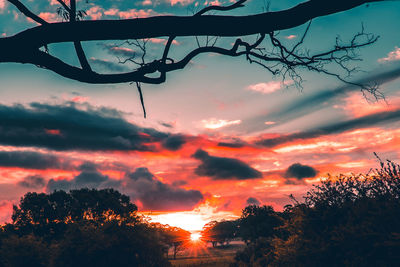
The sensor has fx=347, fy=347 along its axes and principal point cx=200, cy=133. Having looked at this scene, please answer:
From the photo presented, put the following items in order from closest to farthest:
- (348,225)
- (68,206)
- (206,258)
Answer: (348,225), (68,206), (206,258)

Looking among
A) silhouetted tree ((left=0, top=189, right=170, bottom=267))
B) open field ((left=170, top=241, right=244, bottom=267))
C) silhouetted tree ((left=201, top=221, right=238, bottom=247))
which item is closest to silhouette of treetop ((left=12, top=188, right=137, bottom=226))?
open field ((left=170, top=241, right=244, bottom=267))

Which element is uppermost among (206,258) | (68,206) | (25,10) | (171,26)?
(68,206)

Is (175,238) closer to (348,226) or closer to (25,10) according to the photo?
(348,226)

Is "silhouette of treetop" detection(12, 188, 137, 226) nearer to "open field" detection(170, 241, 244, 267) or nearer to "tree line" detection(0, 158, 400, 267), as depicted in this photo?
"tree line" detection(0, 158, 400, 267)

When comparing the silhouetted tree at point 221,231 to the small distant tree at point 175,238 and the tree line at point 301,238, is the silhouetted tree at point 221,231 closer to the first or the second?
the small distant tree at point 175,238

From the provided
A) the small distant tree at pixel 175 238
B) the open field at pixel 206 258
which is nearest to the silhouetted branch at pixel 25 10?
the open field at pixel 206 258

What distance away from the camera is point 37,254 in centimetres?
2609

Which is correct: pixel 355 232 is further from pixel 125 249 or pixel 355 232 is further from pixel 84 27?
pixel 125 249

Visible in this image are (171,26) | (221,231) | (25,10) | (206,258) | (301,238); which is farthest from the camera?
(221,231)

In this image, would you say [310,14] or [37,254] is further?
[37,254]

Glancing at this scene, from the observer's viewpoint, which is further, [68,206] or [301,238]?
Result: [68,206]

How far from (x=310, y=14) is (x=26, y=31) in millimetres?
3392

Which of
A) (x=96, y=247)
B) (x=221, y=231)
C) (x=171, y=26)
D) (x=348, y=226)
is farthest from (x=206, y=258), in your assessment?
(x=171, y=26)

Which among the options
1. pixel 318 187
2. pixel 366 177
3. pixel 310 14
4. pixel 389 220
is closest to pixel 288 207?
pixel 318 187
